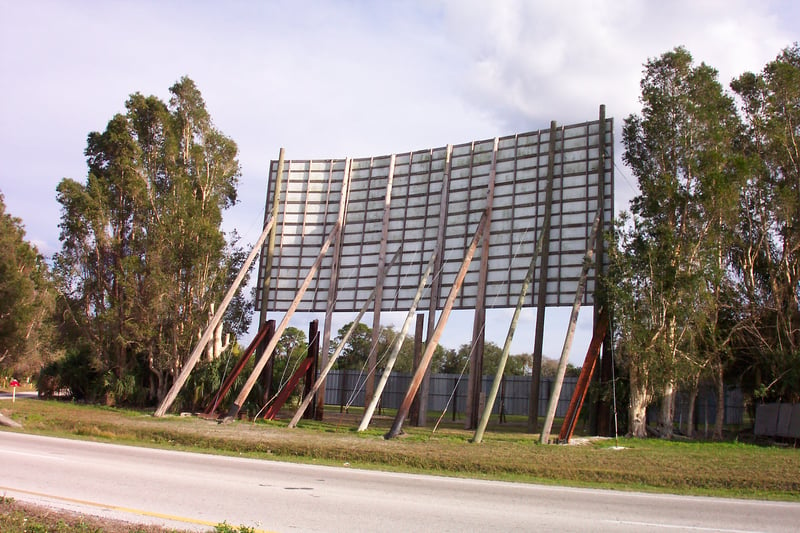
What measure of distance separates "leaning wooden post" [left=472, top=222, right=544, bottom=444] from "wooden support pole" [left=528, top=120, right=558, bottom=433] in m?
0.31

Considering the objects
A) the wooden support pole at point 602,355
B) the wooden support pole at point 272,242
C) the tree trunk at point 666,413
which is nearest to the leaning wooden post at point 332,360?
the wooden support pole at point 272,242

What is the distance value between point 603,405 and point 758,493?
841cm

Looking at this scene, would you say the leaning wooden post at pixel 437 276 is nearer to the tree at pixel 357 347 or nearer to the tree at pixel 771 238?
the tree at pixel 771 238

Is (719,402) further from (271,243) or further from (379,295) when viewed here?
(271,243)

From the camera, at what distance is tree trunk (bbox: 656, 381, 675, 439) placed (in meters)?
18.3

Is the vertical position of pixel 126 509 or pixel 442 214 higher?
pixel 442 214

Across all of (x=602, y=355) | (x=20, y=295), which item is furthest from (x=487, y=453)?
(x=20, y=295)

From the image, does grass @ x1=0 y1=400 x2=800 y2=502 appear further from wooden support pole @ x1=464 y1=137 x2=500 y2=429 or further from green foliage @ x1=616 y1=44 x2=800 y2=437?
green foliage @ x1=616 y1=44 x2=800 y2=437

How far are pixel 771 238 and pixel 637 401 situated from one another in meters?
6.55

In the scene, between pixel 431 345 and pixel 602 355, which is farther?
pixel 602 355

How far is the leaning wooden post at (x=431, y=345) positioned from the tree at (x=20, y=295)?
26.2 metres

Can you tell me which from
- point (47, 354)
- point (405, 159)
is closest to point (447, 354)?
point (47, 354)

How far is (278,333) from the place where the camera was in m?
22.4

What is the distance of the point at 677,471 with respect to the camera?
11.9m
